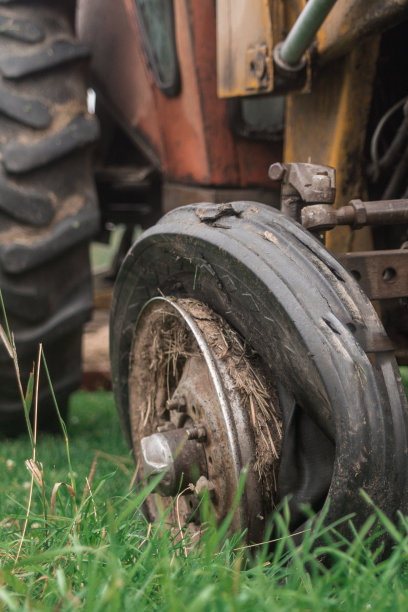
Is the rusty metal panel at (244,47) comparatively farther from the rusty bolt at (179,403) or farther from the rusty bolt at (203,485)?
the rusty bolt at (203,485)

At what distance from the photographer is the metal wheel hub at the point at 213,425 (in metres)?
1.12

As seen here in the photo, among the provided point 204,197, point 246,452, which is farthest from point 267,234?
point 204,197

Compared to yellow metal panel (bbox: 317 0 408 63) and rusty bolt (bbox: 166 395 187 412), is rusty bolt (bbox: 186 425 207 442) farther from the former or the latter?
yellow metal panel (bbox: 317 0 408 63)

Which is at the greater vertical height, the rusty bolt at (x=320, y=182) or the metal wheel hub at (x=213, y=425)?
the rusty bolt at (x=320, y=182)

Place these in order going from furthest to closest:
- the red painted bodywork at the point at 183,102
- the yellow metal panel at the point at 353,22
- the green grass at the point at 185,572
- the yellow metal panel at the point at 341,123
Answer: the red painted bodywork at the point at 183,102 → the yellow metal panel at the point at 341,123 → the yellow metal panel at the point at 353,22 → the green grass at the point at 185,572

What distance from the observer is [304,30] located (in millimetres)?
1284

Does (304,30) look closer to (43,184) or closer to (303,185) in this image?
(303,185)

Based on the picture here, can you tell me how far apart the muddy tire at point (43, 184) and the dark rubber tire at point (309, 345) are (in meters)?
0.72

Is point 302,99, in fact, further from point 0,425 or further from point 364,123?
point 0,425

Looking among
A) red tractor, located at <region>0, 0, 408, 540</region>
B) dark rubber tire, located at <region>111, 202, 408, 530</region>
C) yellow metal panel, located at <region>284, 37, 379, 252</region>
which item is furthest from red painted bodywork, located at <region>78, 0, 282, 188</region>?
dark rubber tire, located at <region>111, 202, 408, 530</region>

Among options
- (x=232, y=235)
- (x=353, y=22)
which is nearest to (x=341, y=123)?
(x=353, y=22)

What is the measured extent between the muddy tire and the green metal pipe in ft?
2.57

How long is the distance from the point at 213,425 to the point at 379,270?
1.16 feet

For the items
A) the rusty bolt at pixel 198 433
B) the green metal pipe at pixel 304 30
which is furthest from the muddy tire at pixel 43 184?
the rusty bolt at pixel 198 433
